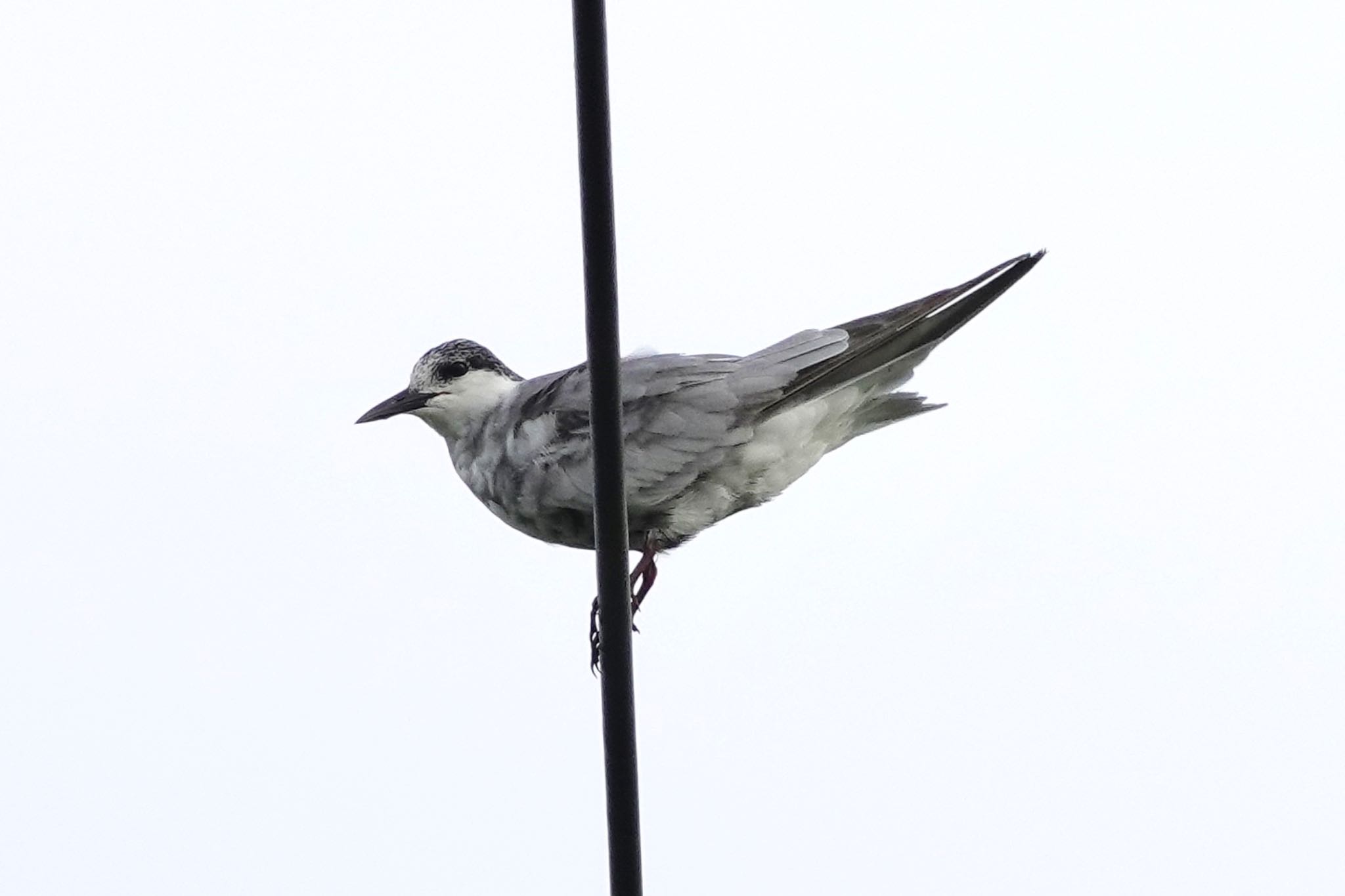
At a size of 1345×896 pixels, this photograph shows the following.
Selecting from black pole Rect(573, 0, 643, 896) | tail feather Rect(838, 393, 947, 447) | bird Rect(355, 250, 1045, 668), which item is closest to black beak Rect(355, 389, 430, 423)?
bird Rect(355, 250, 1045, 668)

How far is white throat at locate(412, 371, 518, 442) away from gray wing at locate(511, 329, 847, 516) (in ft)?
3.29

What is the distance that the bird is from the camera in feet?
19.2

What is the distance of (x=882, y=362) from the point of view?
5848mm

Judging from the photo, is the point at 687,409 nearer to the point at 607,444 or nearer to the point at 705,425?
the point at 705,425

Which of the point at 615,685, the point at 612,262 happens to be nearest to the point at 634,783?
the point at 615,685

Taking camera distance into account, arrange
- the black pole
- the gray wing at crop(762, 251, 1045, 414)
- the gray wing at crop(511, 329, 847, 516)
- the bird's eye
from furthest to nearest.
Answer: the bird's eye < the gray wing at crop(511, 329, 847, 516) < the gray wing at crop(762, 251, 1045, 414) < the black pole

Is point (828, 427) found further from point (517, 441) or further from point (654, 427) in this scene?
point (517, 441)

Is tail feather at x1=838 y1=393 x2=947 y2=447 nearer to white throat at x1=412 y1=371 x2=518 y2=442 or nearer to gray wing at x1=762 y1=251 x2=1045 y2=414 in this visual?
gray wing at x1=762 y1=251 x2=1045 y2=414

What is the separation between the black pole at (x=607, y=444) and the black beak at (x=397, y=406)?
138 inches

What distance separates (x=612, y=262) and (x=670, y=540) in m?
2.76

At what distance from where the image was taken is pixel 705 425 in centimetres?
595

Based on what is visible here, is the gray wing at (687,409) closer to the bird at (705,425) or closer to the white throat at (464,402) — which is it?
the bird at (705,425)

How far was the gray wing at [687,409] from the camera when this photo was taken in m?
5.94

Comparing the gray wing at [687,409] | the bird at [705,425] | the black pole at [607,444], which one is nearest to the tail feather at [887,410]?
the bird at [705,425]
